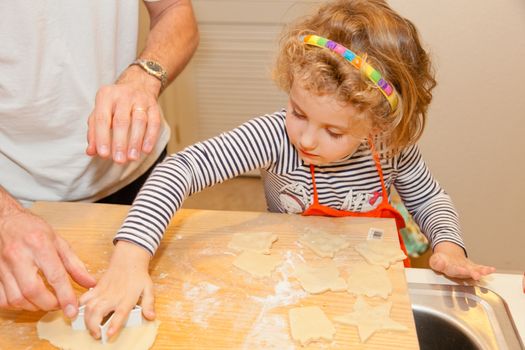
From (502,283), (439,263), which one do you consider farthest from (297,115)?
(502,283)

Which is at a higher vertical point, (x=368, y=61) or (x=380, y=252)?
(x=368, y=61)

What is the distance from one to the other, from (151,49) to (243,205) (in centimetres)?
186

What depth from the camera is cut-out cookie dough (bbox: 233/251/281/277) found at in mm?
956

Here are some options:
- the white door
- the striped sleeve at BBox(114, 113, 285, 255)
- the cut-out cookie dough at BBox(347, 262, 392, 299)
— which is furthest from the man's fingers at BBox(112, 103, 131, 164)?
the white door

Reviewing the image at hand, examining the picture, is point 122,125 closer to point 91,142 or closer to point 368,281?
point 91,142

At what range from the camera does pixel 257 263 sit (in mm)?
974

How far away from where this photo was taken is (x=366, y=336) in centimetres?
82

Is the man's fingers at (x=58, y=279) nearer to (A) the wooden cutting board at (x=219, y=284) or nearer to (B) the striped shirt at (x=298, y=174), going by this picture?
(A) the wooden cutting board at (x=219, y=284)

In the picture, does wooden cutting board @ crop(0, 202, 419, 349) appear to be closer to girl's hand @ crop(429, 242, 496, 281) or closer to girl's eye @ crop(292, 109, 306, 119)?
girl's hand @ crop(429, 242, 496, 281)

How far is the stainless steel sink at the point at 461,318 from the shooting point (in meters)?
0.91

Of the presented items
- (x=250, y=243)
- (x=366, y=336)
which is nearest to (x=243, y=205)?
(x=250, y=243)

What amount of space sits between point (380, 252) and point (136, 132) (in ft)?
1.60

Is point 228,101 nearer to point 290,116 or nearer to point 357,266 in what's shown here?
point 290,116

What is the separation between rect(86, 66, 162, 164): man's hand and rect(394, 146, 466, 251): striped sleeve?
0.61 metres
